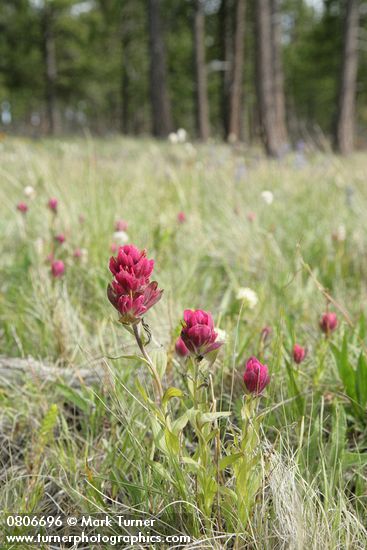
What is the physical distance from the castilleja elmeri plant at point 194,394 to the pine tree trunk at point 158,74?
538 inches

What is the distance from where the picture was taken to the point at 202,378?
0.95m

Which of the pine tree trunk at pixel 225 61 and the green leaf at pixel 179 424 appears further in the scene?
the pine tree trunk at pixel 225 61

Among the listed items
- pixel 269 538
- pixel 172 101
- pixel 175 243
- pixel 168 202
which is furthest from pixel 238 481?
pixel 172 101

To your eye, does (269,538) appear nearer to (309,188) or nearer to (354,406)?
(354,406)

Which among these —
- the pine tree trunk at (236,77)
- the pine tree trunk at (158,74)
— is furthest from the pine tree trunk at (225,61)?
the pine tree trunk at (158,74)

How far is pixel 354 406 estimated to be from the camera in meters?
1.33

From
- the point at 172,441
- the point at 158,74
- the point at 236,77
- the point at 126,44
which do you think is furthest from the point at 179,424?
the point at 126,44

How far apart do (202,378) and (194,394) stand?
6 centimetres

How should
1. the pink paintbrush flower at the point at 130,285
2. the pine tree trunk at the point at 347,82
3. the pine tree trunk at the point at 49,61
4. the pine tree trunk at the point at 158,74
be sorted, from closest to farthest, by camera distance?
the pink paintbrush flower at the point at 130,285 < the pine tree trunk at the point at 347,82 < the pine tree trunk at the point at 158,74 < the pine tree trunk at the point at 49,61

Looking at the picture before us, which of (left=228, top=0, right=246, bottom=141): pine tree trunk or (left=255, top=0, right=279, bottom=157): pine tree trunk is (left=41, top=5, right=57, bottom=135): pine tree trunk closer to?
(left=228, top=0, right=246, bottom=141): pine tree trunk

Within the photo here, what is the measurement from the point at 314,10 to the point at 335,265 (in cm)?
3437

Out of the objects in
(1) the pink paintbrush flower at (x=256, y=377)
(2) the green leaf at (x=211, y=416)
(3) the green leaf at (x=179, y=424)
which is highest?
(1) the pink paintbrush flower at (x=256, y=377)

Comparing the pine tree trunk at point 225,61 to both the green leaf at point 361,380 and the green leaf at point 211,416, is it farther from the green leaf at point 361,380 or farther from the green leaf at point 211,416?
the green leaf at point 211,416

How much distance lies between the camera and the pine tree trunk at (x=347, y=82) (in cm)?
1093
